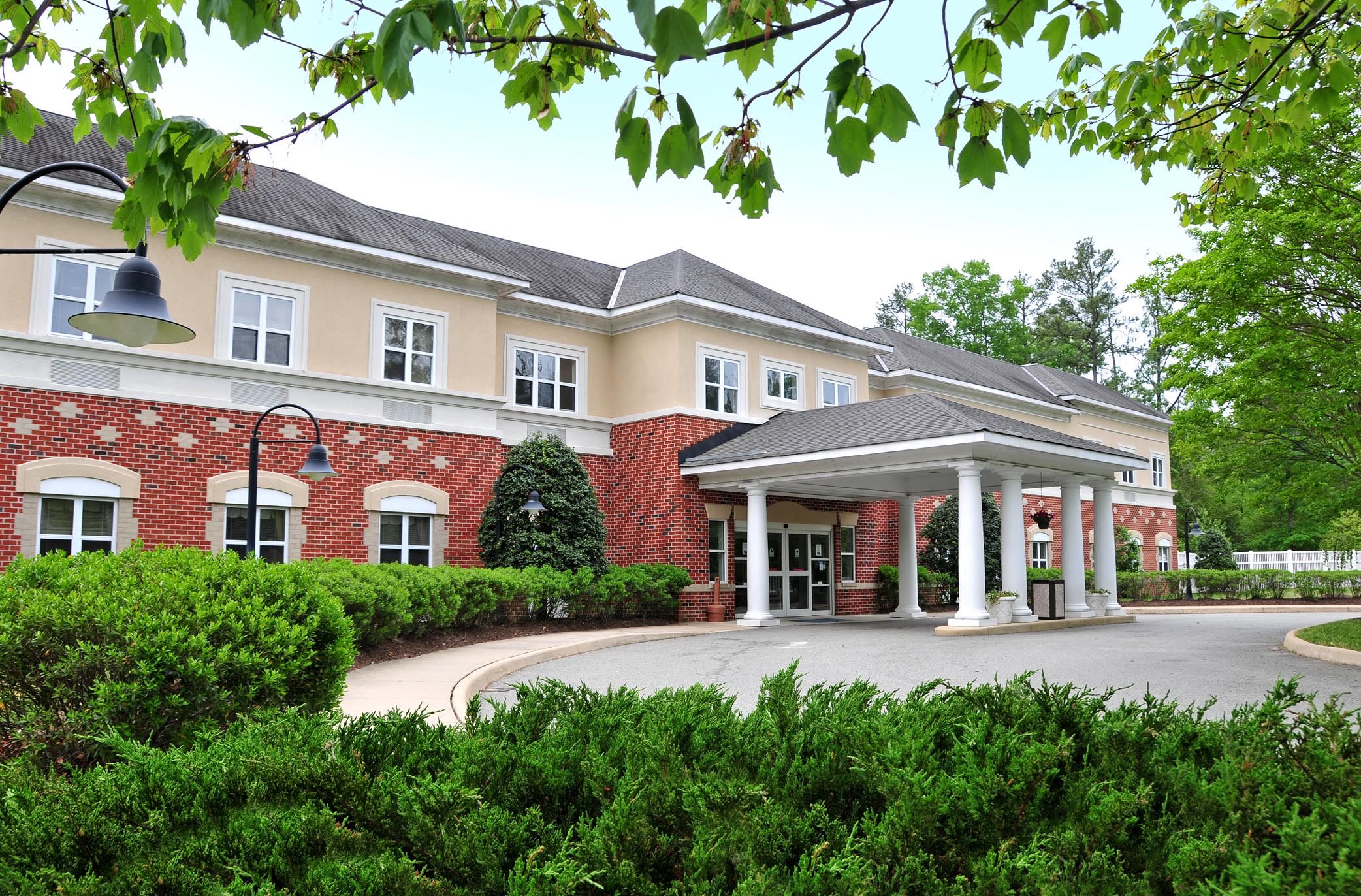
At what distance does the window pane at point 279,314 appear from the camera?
18.3 meters

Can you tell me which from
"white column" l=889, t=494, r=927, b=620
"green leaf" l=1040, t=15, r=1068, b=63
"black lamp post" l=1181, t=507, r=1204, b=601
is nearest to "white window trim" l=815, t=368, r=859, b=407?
"white column" l=889, t=494, r=927, b=620

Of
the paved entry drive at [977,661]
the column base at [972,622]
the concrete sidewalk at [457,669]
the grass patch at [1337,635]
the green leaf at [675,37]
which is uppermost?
the green leaf at [675,37]

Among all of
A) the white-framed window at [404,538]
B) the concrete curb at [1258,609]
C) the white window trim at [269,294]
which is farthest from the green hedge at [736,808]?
the concrete curb at [1258,609]

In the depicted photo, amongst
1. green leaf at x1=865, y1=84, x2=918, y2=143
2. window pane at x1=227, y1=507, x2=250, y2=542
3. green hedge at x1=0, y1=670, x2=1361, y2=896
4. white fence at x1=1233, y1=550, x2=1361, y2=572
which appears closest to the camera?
green hedge at x1=0, y1=670, x2=1361, y2=896

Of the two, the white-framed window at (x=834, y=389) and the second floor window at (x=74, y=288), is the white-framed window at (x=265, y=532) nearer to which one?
the second floor window at (x=74, y=288)

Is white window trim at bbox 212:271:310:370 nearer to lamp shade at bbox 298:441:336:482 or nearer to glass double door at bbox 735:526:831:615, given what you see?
lamp shade at bbox 298:441:336:482

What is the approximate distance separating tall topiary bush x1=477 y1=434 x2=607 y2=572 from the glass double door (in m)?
4.81

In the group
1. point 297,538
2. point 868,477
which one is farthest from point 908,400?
point 297,538

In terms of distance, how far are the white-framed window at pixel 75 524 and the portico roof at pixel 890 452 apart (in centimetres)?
1110

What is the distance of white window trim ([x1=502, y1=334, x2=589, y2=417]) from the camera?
22094mm

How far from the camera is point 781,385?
82.3 ft

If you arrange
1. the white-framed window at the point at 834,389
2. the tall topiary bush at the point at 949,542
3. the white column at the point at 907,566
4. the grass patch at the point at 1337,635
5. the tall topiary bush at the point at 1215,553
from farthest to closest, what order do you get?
the tall topiary bush at the point at 1215,553, the tall topiary bush at the point at 949,542, the white-framed window at the point at 834,389, the white column at the point at 907,566, the grass patch at the point at 1337,635

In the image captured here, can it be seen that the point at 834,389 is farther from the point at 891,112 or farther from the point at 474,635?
the point at 891,112

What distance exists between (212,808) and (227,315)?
1612 centimetres
